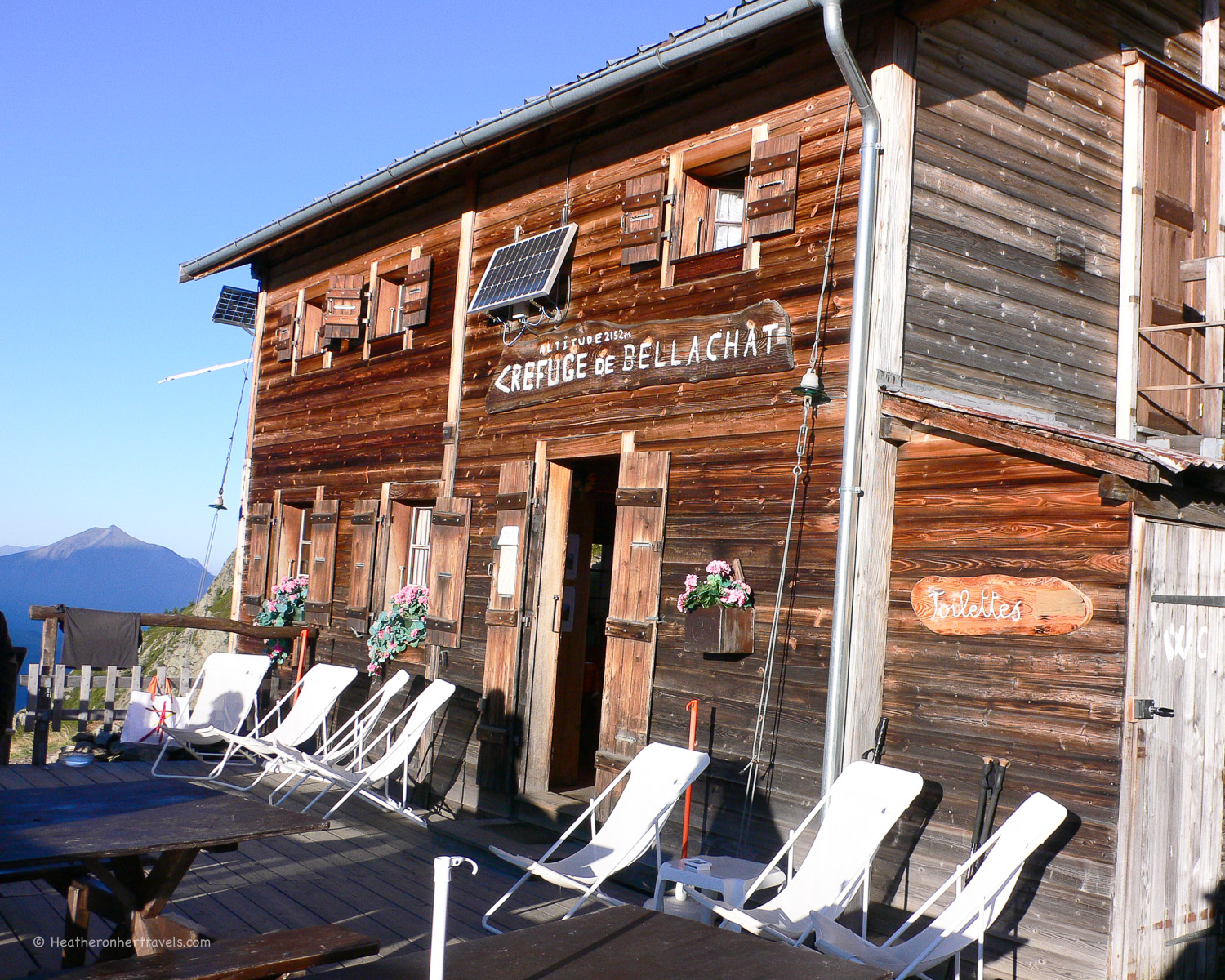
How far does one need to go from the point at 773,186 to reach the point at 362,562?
4933 millimetres

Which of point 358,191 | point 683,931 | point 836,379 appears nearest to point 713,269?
point 836,379

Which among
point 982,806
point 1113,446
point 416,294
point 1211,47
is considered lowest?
point 982,806

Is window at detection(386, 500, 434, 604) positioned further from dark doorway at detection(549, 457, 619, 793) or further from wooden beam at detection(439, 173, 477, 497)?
dark doorway at detection(549, 457, 619, 793)

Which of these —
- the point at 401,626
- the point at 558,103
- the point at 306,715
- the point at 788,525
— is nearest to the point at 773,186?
the point at 558,103

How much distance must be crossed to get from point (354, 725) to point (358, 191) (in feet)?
13.7

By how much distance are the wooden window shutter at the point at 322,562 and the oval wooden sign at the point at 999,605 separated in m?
5.99

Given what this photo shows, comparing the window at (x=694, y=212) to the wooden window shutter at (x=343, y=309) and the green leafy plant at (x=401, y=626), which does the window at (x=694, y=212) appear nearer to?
the green leafy plant at (x=401, y=626)

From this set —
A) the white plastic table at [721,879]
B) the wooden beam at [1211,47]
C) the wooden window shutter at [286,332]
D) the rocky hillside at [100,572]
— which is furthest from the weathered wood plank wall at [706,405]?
the rocky hillside at [100,572]

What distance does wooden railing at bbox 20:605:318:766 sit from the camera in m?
8.44

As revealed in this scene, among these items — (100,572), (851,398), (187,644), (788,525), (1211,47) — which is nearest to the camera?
(851,398)

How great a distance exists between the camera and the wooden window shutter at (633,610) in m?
6.56

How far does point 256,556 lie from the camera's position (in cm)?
1127

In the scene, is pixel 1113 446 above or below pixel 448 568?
above

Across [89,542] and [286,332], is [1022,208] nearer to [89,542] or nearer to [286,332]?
[286,332]
